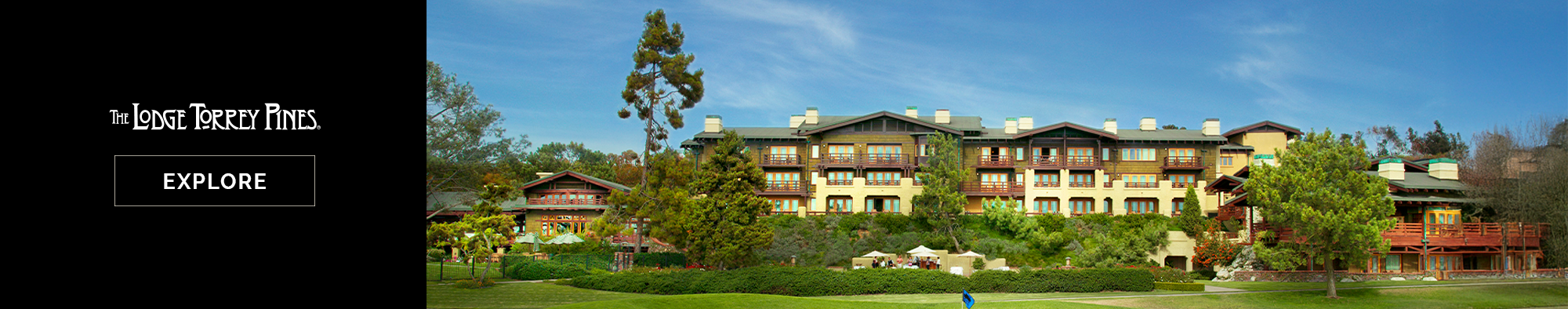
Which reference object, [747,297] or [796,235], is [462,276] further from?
[796,235]

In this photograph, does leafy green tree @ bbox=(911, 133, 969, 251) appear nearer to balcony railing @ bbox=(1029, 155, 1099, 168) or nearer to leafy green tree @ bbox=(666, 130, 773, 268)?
balcony railing @ bbox=(1029, 155, 1099, 168)

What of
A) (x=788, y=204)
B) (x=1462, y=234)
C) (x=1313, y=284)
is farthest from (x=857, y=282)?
(x=788, y=204)

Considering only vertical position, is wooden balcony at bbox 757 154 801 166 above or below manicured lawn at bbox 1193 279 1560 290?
above

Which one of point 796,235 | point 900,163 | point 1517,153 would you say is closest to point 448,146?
point 796,235

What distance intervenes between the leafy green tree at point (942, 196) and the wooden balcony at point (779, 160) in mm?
10664

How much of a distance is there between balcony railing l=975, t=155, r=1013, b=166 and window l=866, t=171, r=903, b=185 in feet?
16.5

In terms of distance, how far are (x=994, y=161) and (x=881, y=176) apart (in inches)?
283

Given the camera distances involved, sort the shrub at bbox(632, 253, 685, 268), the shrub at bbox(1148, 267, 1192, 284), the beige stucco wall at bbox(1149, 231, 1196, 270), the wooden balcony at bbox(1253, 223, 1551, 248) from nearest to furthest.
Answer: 1. the shrub at bbox(1148, 267, 1192, 284)
2. the wooden balcony at bbox(1253, 223, 1551, 248)
3. the shrub at bbox(632, 253, 685, 268)
4. the beige stucco wall at bbox(1149, 231, 1196, 270)

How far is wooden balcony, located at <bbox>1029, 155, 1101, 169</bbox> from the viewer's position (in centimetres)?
5653

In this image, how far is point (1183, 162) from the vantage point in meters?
56.3

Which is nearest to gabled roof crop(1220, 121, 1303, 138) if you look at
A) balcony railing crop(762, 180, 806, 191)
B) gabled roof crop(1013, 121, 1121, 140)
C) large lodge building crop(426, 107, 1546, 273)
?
large lodge building crop(426, 107, 1546, 273)
